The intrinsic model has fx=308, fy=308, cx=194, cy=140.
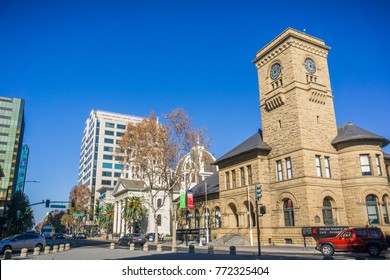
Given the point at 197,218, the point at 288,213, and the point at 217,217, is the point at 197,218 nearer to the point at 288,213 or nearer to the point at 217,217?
the point at 217,217

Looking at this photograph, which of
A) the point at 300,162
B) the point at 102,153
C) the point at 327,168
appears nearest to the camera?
the point at 300,162

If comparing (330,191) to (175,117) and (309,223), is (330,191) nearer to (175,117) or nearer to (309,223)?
(309,223)

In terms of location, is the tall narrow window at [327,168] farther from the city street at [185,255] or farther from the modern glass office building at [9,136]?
the modern glass office building at [9,136]

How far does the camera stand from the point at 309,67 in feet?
123

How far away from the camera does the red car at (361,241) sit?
19.1 meters

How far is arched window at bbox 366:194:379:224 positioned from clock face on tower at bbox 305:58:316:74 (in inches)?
620

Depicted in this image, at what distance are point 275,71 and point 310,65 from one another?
420cm

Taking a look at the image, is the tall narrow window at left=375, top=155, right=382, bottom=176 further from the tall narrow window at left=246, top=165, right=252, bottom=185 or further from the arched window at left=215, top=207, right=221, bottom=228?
the arched window at left=215, top=207, right=221, bottom=228

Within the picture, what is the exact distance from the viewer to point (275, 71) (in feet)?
129

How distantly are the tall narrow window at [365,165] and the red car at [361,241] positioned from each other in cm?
1497

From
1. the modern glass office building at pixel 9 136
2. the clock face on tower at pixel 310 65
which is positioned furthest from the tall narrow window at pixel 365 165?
the modern glass office building at pixel 9 136

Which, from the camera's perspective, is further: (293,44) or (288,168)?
(293,44)

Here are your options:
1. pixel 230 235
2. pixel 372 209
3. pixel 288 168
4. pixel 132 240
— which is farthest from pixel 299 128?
pixel 132 240
